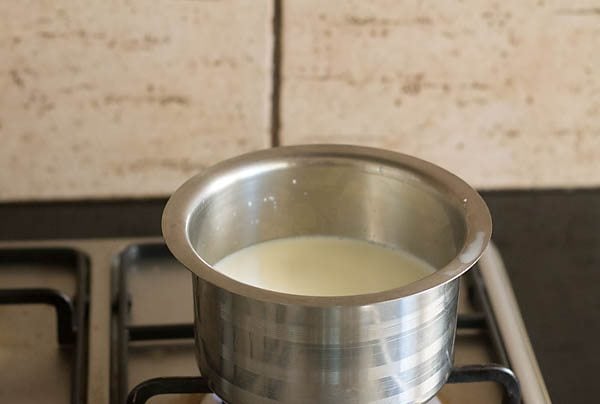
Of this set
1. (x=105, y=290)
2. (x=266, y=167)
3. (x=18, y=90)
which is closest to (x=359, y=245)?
(x=266, y=167)

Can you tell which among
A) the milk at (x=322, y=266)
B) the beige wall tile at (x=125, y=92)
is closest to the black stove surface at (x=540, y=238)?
the beige wall tile at (x=125, y=92)

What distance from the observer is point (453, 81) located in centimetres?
80

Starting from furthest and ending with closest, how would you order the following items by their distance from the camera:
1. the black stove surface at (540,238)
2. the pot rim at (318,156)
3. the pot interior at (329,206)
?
the black stove surface at (540,238), the pot interior at (329,206), the pot rim at (318,156)

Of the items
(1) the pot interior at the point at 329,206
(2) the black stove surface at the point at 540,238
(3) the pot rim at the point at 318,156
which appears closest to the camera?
Answer: (3) the pot rim at the point at 318,156

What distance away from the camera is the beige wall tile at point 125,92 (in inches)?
29.3

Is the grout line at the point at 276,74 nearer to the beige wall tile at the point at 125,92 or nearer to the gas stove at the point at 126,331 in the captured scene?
the beige wall tile at the point at 125,92

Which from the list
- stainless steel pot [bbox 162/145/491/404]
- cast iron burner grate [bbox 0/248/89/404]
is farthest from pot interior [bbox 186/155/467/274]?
cast iron burner grate [bbox 0/248/89/404]

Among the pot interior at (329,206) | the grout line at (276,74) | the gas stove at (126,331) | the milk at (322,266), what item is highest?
the grout line at (276,74)

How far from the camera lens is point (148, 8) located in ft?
2.43

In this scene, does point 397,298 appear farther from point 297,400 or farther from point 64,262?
point 64,262

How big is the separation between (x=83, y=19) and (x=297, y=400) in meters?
0.37

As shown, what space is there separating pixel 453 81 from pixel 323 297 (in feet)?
1.20

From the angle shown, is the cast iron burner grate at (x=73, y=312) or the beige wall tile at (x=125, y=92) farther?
the beige wall tile at (x=125, y=92)

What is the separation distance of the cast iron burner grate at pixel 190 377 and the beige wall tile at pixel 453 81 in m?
0.15
